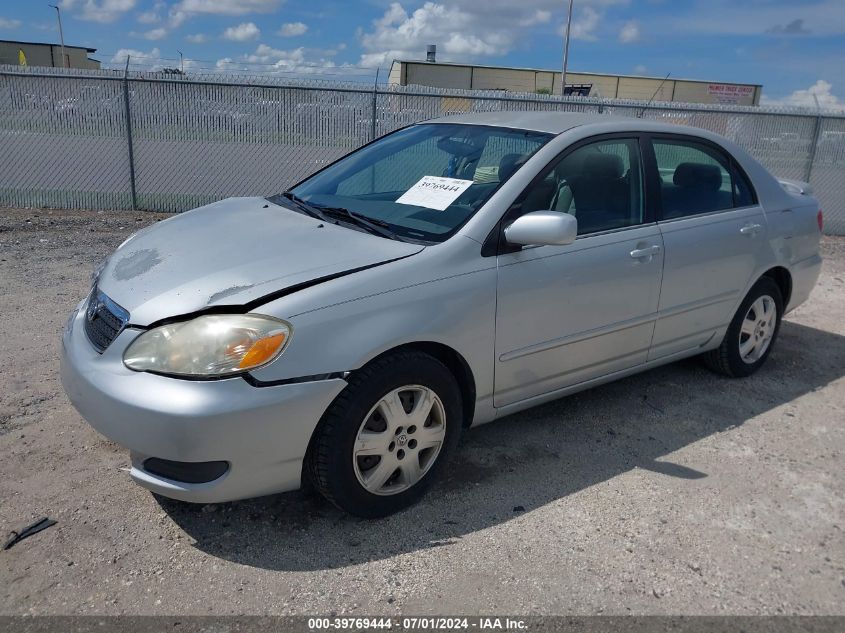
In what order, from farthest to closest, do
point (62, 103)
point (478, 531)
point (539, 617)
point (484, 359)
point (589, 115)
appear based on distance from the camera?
point (62, 103), point (589, 115), point (484, 359), point (478, 531), point (539, 617)

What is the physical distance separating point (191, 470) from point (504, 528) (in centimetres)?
133

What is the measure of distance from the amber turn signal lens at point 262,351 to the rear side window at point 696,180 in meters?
2.46

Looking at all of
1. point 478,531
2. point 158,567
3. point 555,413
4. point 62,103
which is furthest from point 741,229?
point 62,103

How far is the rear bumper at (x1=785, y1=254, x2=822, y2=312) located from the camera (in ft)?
15.8

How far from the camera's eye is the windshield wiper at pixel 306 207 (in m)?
3.50

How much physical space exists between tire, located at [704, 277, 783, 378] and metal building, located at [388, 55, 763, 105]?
47.8 meters

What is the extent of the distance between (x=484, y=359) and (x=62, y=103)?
29.6 ft

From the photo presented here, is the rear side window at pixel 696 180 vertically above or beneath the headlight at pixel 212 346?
above

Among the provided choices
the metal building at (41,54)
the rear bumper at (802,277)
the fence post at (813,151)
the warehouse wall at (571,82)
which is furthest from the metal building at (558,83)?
the rear bumper at (802,277)

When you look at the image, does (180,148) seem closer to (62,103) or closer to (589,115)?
(62,103)

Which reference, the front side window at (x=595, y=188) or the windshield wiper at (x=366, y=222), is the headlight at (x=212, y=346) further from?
the front side window at (x=595, y=188)

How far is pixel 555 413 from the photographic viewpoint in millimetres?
4141

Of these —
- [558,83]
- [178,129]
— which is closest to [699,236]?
[178,129]

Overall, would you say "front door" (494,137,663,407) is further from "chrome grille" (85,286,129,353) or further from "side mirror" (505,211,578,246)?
"chrome grille" (85,286,129,353)
